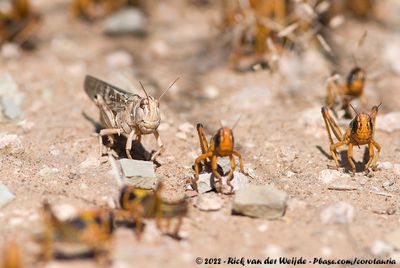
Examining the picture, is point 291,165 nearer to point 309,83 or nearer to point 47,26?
point 309,83

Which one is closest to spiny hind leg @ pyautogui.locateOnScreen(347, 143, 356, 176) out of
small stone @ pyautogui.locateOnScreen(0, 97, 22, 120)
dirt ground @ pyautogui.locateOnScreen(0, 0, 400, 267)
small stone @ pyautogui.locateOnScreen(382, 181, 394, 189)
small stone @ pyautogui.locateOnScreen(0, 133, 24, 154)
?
dirt ground @ pyautogui.locateOnScreen(0, 0, 400, 267)

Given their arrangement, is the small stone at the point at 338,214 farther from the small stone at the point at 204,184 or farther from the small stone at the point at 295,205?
the small stone at the point at 204,184

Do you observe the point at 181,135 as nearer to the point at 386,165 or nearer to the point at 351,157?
the point at 351,157

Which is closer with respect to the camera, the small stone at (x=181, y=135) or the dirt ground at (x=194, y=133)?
the dirt ground at (x=194, y=133)

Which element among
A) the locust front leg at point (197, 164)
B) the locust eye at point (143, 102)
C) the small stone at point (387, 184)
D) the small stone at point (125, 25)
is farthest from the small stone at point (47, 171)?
the small stone at point (125, 25)

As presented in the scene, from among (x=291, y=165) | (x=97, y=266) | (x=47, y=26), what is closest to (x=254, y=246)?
(x=97, y=266)

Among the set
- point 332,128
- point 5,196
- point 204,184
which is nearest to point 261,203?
point 204,184
